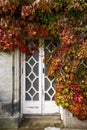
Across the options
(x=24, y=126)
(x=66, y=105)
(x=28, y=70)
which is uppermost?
(x=28, y=70)

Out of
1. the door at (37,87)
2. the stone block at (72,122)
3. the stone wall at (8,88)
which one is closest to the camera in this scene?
the stone block at (72,122)

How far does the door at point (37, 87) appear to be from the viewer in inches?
411

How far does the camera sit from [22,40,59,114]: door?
10.4m

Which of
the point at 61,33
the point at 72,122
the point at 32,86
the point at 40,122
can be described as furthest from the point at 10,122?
the point at 61,33

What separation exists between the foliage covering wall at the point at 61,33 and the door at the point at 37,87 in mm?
661

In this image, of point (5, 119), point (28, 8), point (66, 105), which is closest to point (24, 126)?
point (5, 119)

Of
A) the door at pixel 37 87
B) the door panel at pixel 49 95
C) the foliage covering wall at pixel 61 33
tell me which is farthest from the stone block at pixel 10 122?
the foliage covering wall at pixel 61 33

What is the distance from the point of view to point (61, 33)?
9531 millimetres

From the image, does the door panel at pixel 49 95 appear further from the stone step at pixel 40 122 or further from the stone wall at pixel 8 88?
the stone wall at pixel 8 88

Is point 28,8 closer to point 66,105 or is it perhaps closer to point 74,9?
point 74,9

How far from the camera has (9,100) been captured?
10.0 m

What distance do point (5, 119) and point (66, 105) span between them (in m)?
1.81

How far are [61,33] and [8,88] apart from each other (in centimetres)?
218

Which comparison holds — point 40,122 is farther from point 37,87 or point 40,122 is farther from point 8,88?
point 8,88
